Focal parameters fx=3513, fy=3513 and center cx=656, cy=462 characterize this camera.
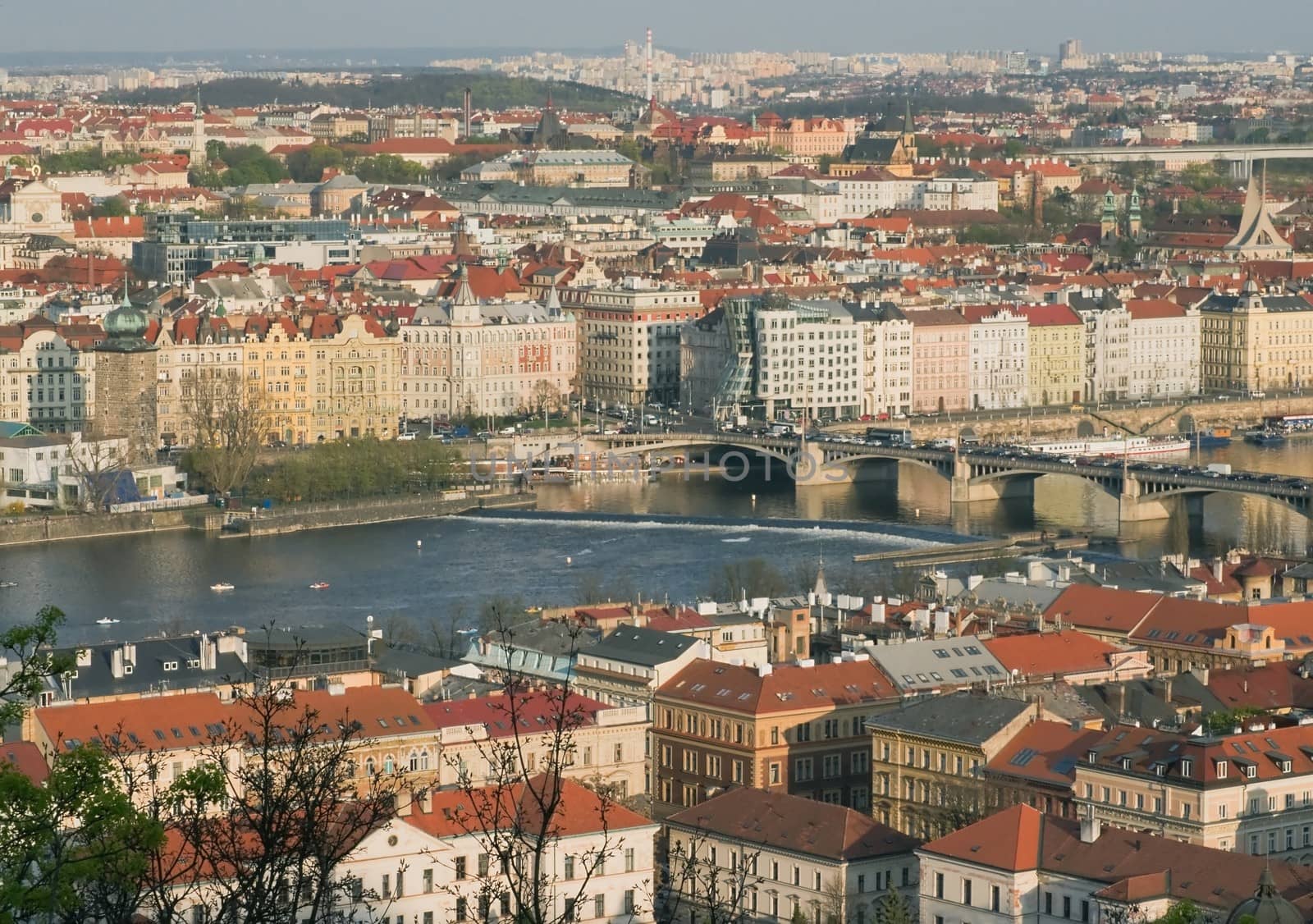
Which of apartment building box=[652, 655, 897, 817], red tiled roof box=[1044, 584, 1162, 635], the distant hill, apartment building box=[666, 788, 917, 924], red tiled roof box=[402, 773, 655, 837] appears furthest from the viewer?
the distant hill

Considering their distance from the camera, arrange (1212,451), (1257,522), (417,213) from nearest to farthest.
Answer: (1257,522) → (1212,451) → (417,213)

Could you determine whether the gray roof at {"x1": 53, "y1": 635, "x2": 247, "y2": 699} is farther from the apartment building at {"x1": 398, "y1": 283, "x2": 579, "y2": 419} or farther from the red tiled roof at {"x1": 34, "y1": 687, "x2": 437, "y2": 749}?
the apartment building at {"x1": 398, "y1": 283, "x2": 579, "y2": 419}

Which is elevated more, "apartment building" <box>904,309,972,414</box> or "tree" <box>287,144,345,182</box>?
"tree" <box>287,144,345,182</box>

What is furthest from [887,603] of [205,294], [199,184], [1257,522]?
[199,184]

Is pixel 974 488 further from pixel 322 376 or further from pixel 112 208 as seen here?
pixel 112 208

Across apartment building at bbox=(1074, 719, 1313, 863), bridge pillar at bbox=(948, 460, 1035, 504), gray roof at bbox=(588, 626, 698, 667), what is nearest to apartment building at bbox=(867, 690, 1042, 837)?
apartment building at bbox=(1074, 719, 1313, 863)

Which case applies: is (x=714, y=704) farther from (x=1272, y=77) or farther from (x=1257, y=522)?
(x=1272, y=77)

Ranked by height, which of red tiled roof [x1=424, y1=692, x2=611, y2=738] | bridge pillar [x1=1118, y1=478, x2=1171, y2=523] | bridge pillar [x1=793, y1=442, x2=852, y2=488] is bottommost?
red tiled roof [x1=424, y1=692, x2=611, y2=738]
